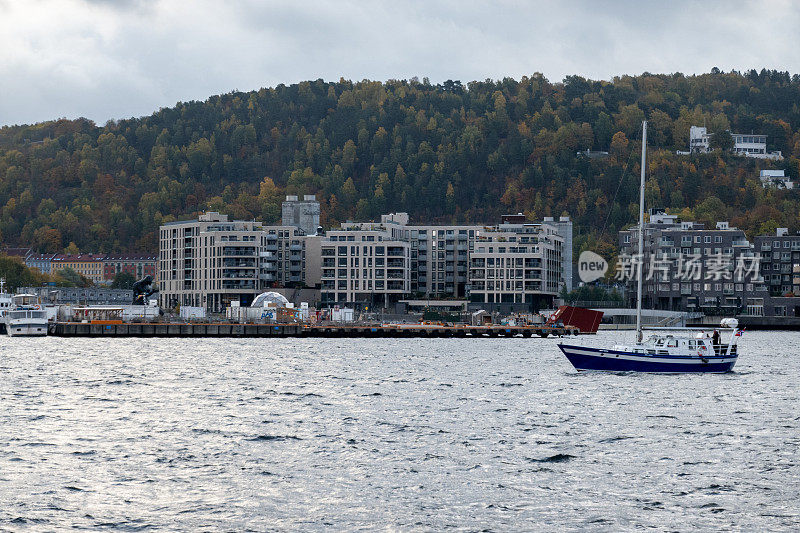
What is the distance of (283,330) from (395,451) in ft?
403

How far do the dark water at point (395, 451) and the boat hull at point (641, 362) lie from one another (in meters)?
1.05

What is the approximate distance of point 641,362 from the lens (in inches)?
3401

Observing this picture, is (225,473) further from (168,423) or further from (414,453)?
(168,423)

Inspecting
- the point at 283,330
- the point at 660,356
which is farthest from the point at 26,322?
the point at 660,356

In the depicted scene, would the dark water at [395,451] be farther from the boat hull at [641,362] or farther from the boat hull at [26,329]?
the boat hull at [26,329]

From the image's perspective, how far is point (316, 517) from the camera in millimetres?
36062

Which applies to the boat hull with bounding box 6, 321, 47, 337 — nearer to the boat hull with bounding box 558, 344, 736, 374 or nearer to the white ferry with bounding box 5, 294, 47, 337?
the white ferry with bounding box 5, 294, 47, 337

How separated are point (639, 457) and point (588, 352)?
41430mm

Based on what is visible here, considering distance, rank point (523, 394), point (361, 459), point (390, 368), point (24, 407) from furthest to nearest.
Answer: point (390, 368)
point (523, 394)
point (24, 407)
point (361, 459)

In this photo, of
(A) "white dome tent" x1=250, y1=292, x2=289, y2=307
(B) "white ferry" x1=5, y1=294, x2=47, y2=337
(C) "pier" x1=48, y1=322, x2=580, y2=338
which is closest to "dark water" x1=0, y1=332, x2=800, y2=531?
(B) "white ferry" x1=5, y1=294, x2=47, y2=337

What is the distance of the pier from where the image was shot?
166875mm

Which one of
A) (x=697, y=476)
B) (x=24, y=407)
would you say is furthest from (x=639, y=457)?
(x=24, y=407)

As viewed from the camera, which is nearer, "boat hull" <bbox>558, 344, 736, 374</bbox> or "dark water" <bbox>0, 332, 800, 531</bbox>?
"dark water" <bbox>0, 332, 800, 531</bbox>

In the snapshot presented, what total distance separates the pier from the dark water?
76518 mm
